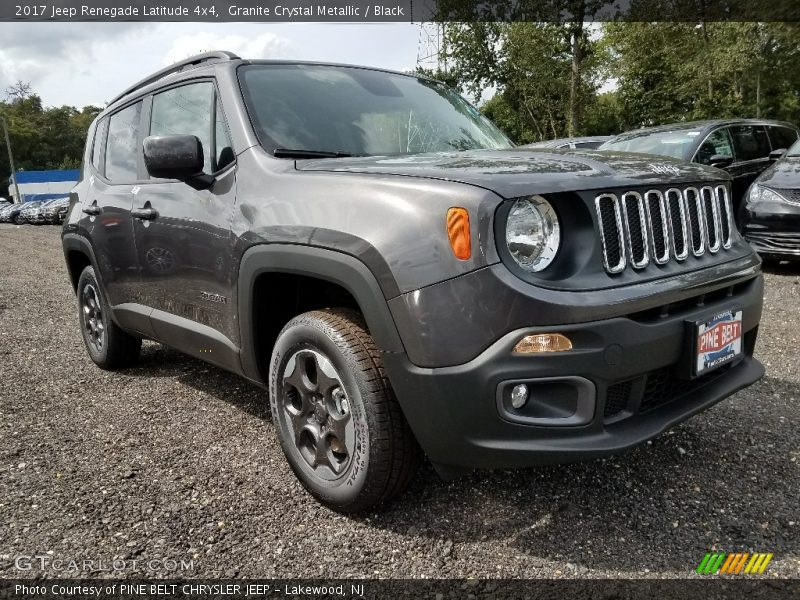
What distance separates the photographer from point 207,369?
14.6 ft

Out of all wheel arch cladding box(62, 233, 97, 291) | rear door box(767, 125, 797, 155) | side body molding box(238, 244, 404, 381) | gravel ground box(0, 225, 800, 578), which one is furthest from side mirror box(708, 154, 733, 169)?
wheel arch cladding box(62, 233, 97, 291)

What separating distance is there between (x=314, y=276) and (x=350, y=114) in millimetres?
1070

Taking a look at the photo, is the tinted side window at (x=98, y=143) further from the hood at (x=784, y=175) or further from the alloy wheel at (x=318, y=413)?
the hood at (x=784, y=175)

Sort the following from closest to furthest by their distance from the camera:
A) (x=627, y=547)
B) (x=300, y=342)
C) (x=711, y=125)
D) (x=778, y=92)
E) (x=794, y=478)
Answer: (x=627, y=547)
(x=300, y=342)
(x=794, y=478)
(x=711, y=125)
(x=778, y=92)

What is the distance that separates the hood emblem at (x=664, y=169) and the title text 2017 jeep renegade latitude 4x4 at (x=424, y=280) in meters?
0.02

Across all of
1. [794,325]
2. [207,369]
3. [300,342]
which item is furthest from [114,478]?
[794,325]

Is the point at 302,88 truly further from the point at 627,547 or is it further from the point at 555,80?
the point at 555,80

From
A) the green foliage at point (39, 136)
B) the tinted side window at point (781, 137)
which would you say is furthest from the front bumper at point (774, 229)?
the green foliage at point (39, 136)

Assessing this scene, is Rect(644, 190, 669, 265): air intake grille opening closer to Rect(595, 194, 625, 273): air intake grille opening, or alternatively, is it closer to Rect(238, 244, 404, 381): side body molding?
Rect(595, 194, 625, 273): air intake grille opening

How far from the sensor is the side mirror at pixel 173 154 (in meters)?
2.66

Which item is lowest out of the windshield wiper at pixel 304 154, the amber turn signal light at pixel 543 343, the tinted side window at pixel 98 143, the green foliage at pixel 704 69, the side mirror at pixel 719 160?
the amber turn signal light at pixel 543 343

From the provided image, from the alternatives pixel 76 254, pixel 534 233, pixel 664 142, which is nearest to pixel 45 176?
pixel 664 142

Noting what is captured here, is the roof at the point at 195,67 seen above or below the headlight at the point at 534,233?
above

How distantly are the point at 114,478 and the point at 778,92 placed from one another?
30866 millimetres
